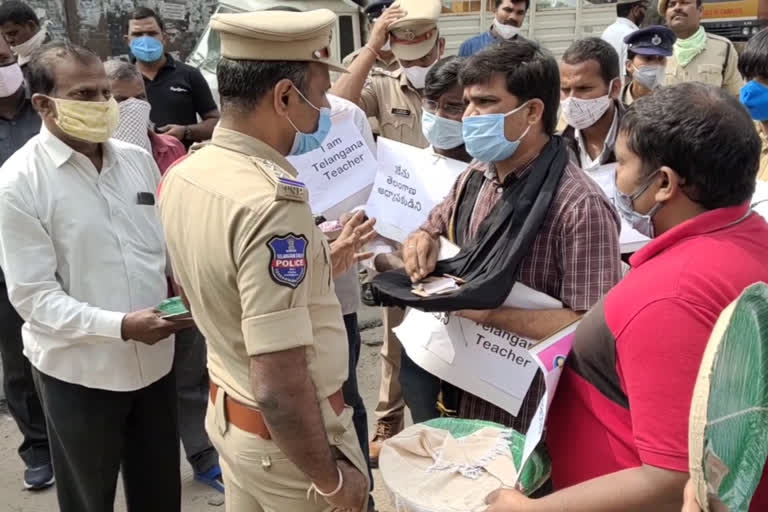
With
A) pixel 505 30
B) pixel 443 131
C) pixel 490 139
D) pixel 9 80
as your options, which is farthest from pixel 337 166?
pixel 505 30

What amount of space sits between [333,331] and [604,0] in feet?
29.6

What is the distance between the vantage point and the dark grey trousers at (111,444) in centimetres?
230

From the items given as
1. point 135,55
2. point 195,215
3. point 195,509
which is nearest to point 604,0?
point 135,55

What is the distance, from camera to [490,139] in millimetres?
2074

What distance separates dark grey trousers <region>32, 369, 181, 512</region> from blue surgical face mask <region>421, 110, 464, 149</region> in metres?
1.44

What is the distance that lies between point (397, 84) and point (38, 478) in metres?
2.74

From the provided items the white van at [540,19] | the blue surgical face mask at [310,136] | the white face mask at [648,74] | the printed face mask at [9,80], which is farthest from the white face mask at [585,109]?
the white van at [540,19]

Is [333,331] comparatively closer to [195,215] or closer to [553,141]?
[195,215]

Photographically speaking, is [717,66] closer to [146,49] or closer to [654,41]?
[654,41]

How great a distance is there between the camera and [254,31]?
149 cm

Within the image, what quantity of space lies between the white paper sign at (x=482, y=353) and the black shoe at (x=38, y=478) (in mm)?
2190

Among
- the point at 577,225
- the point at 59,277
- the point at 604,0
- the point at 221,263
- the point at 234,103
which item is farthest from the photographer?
the point at 604,0

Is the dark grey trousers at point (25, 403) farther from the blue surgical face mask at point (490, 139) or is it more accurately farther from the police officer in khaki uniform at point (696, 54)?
the police officer in khaki uniform at point (696, 54)

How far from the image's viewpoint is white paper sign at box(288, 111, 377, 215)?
281cm
